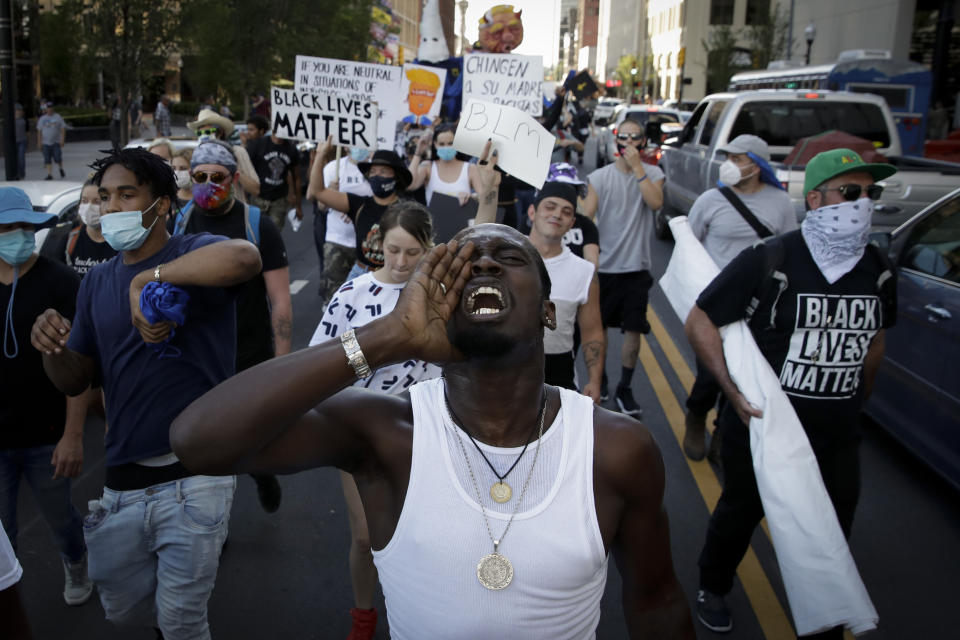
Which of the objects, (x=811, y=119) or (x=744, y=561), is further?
(x=811, y=119)

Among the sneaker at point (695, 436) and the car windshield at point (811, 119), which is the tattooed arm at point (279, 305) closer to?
the sneaker at point (695, 436)

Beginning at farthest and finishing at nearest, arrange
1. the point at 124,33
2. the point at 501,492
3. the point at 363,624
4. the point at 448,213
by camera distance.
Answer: the point at 124,33 < the point at 448,213 < the point at 363,624 < the point at 501,492

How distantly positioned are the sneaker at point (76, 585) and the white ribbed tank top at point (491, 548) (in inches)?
108

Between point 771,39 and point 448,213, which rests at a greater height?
point 771,39

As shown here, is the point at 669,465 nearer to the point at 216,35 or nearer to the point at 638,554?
the point at 638,554

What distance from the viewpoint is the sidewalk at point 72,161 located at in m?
22.2

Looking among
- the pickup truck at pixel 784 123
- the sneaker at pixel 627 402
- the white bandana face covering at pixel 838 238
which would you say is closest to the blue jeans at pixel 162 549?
the white bandana face covering at pixel 838 238

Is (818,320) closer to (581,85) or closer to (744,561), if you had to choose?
(744,561)

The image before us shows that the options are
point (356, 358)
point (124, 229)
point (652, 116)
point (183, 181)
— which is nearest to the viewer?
point (356, 358)

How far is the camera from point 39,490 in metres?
3.95

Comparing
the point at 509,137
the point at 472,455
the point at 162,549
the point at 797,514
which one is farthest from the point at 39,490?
the point at 797,514

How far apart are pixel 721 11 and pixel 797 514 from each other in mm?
66020

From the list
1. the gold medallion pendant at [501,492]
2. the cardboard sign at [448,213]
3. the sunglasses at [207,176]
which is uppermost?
the sunglasses at [207,176]

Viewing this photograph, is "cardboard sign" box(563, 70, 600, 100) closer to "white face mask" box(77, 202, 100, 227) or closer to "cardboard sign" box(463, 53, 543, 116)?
"cardboard sign" box(463, 53, 543, 116)
